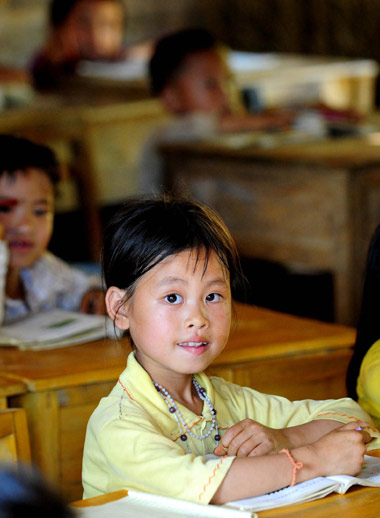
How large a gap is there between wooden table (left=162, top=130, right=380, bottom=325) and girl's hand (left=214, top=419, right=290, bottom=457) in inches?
92.8

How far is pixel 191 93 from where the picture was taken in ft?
14.9

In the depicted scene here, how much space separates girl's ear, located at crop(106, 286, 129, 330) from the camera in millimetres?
1497

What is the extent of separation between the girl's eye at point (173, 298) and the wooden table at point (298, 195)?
7.69ft

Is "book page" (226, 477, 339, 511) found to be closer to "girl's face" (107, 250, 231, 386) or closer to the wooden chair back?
"girl's face" (107, 250, 231, 386)

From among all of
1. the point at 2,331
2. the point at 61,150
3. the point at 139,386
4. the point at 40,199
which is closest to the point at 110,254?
the point at 139,386

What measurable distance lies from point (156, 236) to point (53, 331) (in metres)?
0.83

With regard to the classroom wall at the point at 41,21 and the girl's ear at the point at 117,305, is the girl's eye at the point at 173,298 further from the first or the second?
the classroom wall at the point at 41,21

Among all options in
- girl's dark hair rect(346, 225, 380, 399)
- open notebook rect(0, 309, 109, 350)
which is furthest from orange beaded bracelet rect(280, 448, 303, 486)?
open notebook rect(0, 309, 109, 350)

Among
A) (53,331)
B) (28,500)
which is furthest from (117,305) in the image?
(28,500)

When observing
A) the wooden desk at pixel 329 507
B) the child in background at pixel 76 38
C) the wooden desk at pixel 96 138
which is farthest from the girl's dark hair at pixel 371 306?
the child in background at pixel 76 38

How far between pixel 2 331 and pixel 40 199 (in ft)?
1.30

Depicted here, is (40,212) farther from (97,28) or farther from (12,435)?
(97,28)

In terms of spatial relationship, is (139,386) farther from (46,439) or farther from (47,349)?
(47,349)

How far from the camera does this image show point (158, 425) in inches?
56.1
